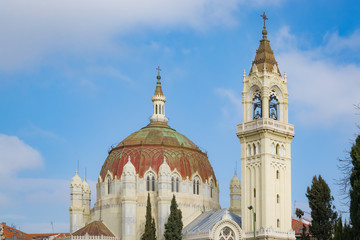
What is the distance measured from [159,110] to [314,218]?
1374 inches

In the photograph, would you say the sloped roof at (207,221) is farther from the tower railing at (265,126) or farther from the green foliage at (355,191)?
the green foliage at (355,191)

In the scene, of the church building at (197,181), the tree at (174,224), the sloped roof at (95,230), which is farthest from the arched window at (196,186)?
the sloped roof at (95,230)

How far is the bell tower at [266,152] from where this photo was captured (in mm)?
73188

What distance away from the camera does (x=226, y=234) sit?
75625 mm

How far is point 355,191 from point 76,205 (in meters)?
57.1

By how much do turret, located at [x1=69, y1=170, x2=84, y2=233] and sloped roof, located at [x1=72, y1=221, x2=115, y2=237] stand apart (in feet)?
16.5

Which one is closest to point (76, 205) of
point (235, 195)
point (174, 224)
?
point (174, 224)

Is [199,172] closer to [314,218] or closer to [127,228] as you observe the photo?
[127,228]

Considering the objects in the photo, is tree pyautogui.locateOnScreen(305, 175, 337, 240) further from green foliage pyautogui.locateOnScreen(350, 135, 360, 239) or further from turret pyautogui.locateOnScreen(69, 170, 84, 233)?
turret pyautogui.locateOnScreen(69, 170, 84, 233)

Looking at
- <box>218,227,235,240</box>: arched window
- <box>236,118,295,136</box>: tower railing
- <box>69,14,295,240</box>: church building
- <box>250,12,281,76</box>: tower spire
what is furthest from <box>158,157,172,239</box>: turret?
<box>250,12,281,76</box>: tower spire

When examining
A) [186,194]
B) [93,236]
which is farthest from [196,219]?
[93,236]

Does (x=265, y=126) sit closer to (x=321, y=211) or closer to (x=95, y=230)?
(x=321, y=211)

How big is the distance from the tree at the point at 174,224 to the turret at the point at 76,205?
16.6 meters

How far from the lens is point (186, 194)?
87.4m
